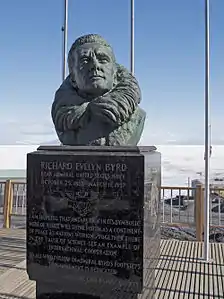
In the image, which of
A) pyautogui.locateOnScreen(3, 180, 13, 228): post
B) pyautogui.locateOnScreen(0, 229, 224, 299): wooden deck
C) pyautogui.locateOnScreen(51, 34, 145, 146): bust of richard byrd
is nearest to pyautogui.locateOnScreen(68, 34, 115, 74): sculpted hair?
pyautogui.locateOnScreen(51, 34, 145, 146): bust of richard byrd

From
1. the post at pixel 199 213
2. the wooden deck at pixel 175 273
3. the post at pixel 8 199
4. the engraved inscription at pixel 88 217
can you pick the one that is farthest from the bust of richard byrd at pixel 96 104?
the post at pixel 8 199

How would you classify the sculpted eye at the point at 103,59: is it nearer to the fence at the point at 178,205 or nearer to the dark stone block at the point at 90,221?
the dark stone block at the point at 90,221

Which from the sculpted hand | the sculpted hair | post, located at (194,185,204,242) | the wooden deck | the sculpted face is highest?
the sculpted hair

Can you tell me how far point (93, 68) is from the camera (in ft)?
12.1

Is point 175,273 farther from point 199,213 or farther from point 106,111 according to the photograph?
point 106,111

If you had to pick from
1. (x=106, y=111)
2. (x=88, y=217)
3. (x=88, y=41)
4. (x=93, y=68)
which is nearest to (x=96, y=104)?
(x=106, y=111)

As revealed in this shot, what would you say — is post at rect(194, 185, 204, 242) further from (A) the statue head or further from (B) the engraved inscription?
(B) the engraved inscription

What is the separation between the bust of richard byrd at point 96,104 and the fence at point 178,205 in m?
4.15

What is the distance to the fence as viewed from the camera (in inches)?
298

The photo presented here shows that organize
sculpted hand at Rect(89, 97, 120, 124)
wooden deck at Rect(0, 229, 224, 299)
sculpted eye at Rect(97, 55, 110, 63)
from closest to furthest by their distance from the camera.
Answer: sculpted hand at Rect(89, 97, 120, 124)
sculpted eye at Rect(97, 55, 110, 63)
wooden deck at Rect(0, 229, 224, 299)

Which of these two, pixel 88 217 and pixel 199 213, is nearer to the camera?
pixel 88 217

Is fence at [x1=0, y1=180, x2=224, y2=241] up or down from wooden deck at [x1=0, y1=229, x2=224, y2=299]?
up

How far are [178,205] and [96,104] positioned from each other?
560 centimetres

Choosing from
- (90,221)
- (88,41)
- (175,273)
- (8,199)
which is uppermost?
(88,41)
